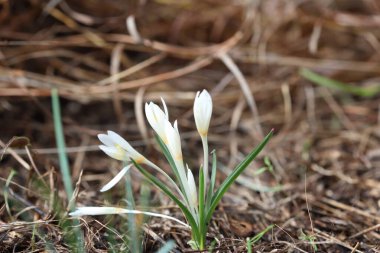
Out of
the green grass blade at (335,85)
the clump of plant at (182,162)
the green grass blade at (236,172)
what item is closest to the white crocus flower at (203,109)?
the clump of plant at (182,162)

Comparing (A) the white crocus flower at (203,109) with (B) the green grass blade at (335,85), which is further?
(B) the green grass blade at (335,85)

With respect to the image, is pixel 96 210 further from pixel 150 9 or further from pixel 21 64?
pixel 150 9

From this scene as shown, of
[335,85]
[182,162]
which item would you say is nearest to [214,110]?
[335,85]

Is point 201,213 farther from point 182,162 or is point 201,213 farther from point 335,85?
point 335,85

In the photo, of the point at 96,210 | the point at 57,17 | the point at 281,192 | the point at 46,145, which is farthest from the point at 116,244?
the point at 57,17

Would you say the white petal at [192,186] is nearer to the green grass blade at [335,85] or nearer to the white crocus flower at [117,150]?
the white crocus flower at [117,150]

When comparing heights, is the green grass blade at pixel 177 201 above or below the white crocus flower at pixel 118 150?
below
